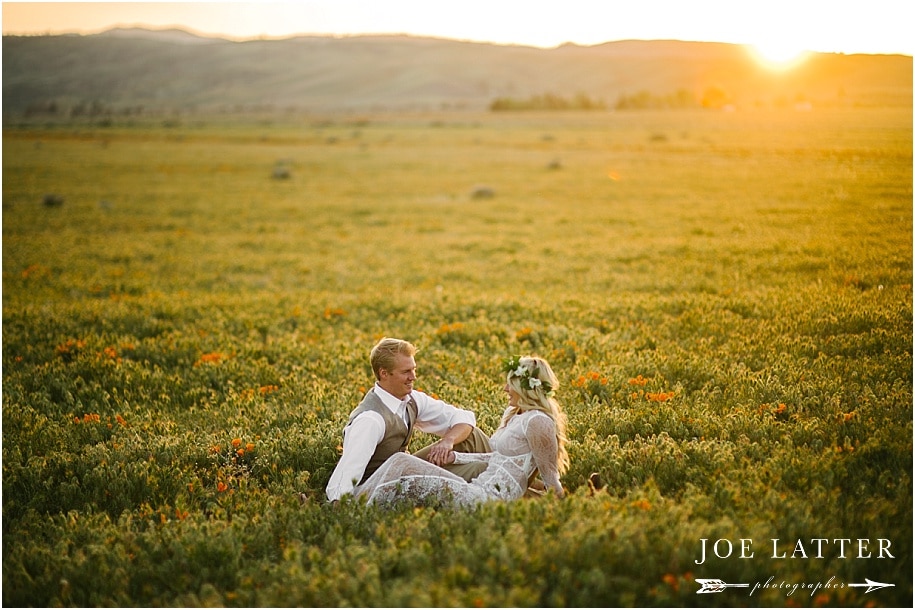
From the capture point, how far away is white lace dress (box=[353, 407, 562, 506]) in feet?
19.1

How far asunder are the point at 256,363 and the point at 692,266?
10.5m

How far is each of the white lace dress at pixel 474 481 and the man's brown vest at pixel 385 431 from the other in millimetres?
330

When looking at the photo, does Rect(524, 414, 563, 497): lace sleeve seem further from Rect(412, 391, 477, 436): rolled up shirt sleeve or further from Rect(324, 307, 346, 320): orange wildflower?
Rect(324, 307, 346, 320): orange wildflower

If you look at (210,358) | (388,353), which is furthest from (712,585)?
(210,358)

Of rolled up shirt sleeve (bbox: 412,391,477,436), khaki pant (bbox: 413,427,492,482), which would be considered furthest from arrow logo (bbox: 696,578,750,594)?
rolled up shirt sleeve (bbox: 412,391,477,436)

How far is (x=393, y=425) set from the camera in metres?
6.21

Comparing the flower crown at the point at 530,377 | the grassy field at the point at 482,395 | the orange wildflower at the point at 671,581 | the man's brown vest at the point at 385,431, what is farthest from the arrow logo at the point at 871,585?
the man's brown vest at the point at 385,431

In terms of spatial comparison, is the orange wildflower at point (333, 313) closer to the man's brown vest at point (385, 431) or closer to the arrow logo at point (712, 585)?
the man's brown vest at point (385, 431)

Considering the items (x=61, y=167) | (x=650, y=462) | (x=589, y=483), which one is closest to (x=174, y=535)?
(x=589, y=483)

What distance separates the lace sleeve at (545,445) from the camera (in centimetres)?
581

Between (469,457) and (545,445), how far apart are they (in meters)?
0.89

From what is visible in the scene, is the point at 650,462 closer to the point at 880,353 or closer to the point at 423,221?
the point at 880,353

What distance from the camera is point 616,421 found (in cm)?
737

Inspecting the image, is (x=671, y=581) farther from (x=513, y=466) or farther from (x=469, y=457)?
(x=469, y=457)
